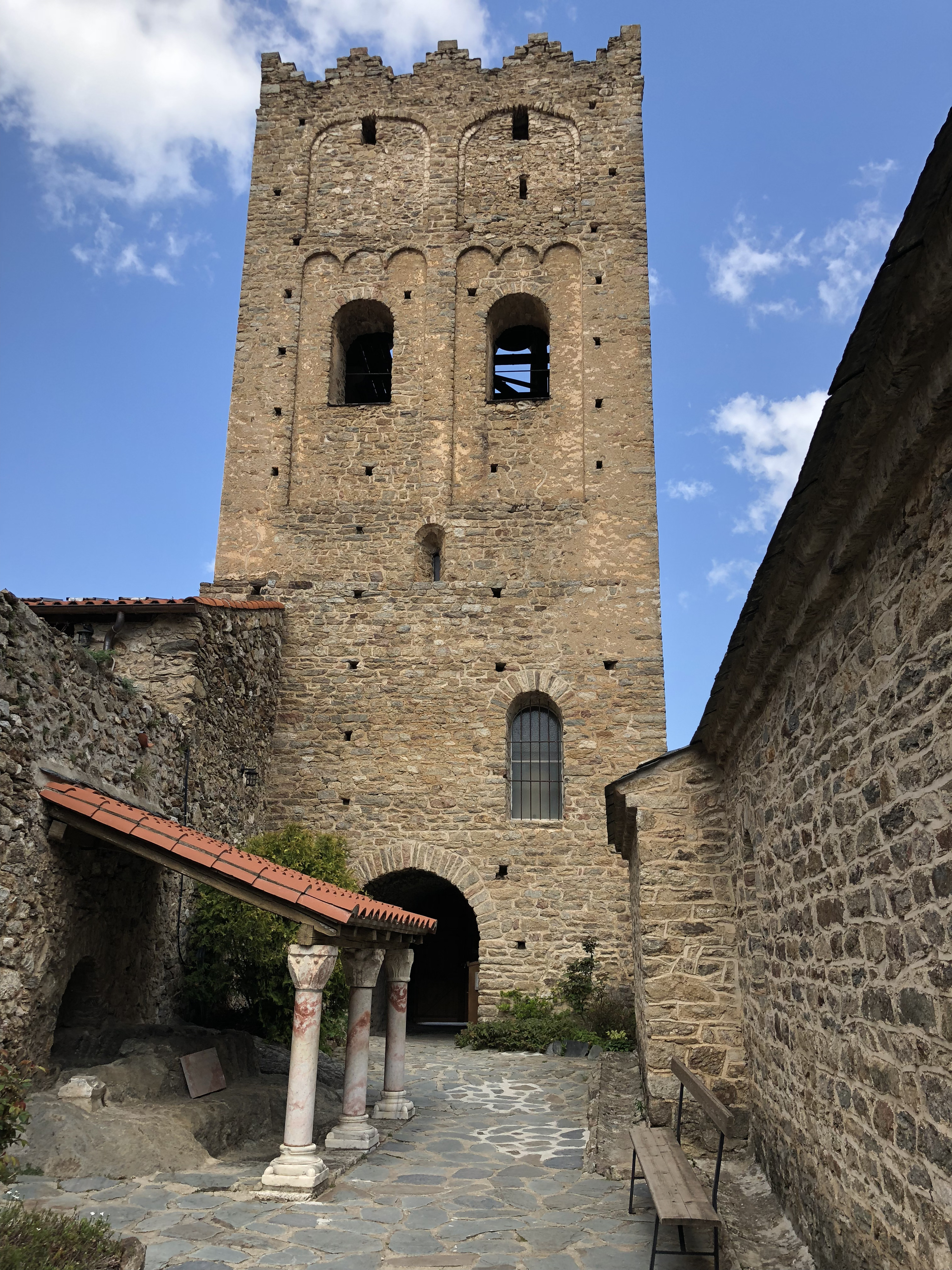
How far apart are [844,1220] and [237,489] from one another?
12475 mm

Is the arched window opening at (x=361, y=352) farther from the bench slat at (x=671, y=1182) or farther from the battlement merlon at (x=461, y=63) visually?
the bench slat at (x=671, y=1182)

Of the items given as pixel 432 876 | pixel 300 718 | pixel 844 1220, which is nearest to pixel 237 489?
pixel 300 718

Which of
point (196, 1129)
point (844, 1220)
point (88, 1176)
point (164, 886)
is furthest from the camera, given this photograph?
point (164, 886)

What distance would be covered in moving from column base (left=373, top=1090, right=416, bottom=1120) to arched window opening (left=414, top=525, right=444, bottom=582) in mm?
7480

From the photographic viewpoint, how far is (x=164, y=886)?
8164 mm

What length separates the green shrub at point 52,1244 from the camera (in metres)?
3.32

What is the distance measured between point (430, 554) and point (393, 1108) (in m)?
8.21

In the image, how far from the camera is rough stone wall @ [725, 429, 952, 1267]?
262 cm

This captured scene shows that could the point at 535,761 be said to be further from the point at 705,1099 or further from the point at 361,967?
the point at 705,1099

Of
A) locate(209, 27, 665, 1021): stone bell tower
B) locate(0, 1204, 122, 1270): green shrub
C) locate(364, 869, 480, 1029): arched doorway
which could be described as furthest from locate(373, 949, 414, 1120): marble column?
locate(364, 869, 480, 1029): arched doorway

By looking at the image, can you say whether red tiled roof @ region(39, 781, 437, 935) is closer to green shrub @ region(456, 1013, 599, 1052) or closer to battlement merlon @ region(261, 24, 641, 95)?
green shrub @ region(456, 1013, 599, 1052)

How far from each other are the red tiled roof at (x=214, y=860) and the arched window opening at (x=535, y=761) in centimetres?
607

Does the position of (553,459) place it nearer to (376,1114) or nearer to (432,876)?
(432,876)

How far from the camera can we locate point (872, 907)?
3.17m
